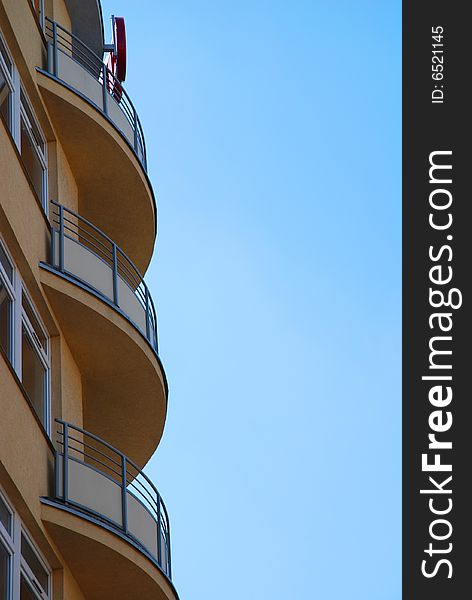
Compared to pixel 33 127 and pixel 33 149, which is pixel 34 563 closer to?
pixel 33 149

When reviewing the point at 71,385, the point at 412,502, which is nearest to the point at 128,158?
the point at 71,385

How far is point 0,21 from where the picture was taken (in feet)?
58.6

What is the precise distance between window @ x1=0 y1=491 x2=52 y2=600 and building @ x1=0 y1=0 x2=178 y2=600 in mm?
26

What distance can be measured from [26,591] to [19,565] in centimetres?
75

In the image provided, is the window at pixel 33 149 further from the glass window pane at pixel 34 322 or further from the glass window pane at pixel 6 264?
the glass window pane at pixel 6 264

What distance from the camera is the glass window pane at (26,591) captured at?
52.1 feet

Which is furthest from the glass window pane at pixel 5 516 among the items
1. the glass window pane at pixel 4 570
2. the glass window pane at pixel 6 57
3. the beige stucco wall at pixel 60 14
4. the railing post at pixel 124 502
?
the beige stucco wall at pixel 60 14

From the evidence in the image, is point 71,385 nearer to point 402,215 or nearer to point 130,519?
point 130,519

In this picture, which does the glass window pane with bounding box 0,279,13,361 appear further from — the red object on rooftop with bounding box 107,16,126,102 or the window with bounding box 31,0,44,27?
the red object on rooftop with bounding box 107,16,126,102

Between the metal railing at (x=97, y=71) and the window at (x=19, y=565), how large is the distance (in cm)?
715

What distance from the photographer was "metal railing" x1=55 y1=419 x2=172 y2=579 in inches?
690

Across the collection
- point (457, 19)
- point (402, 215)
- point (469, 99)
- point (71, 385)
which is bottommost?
point (71, 385)

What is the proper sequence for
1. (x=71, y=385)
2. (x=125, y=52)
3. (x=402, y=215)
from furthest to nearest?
(x=125, y=52) → (x=71, y=385) → (x=402, y=215)

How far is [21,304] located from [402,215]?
5055 mm
